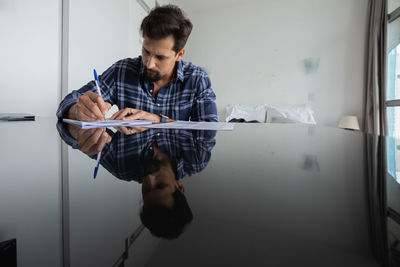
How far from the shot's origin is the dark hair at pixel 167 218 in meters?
0.07

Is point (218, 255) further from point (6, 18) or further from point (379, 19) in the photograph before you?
point (379, 19)

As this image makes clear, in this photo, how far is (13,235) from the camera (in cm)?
9

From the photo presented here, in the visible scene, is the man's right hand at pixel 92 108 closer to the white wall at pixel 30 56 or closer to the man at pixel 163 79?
the man at pixel 163 79

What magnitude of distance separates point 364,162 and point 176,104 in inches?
41.9

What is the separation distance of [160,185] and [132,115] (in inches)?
27.6

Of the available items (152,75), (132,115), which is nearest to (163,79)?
(152,75)

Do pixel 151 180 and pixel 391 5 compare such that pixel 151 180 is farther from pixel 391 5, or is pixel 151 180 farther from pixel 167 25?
pixel 391 5

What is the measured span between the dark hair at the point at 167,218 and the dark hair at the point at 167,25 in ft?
3.79

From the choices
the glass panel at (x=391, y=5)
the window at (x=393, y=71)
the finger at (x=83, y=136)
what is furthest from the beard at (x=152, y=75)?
the glass panel at (x=391, y=5)

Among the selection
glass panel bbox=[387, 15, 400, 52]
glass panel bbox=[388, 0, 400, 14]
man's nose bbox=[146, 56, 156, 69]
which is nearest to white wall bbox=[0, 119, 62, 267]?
man's nose bbox=[146, 56, 156, 69]

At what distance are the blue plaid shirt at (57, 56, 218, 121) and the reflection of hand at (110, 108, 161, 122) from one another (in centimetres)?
28

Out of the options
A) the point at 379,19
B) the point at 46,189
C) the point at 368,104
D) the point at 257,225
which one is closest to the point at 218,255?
the point at 257,225

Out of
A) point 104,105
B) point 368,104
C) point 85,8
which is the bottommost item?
point 104,105

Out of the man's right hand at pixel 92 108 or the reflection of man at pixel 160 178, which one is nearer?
the reflection of man at pixel 160 178
